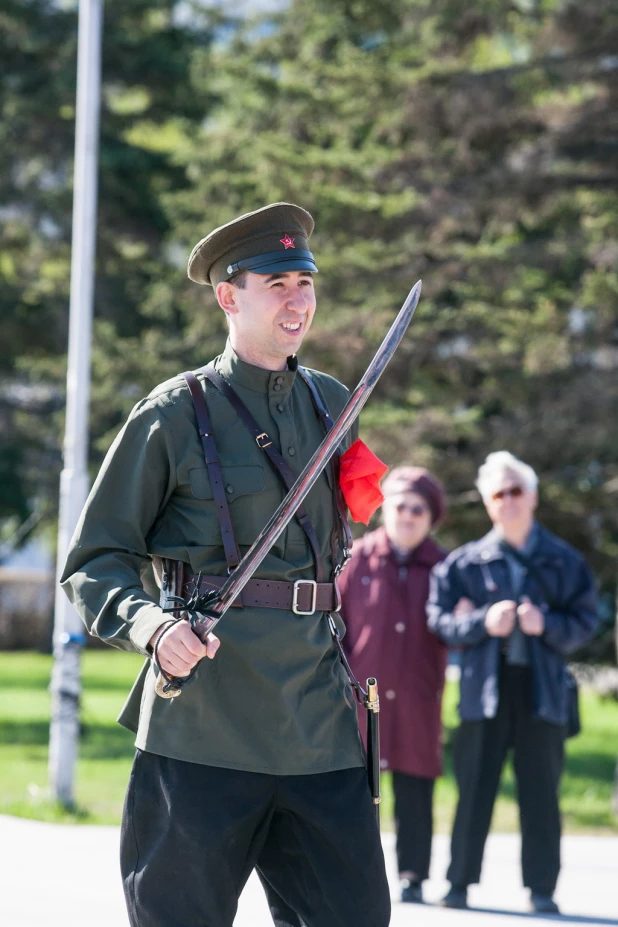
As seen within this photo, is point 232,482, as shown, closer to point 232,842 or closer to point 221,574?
point 221,574

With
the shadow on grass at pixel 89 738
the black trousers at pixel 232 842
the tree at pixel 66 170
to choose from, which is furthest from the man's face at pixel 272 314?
the tree at pixel 66 170

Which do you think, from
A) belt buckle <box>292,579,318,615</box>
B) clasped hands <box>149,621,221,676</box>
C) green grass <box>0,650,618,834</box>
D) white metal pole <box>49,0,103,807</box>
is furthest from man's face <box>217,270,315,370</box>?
white metal pole <box>49,0,103,807</box>

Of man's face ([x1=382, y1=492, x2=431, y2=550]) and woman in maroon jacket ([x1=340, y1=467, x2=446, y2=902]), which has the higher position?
man's face ([x1=382, y1=492, x2=431, y2=550])

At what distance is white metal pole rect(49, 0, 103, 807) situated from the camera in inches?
398

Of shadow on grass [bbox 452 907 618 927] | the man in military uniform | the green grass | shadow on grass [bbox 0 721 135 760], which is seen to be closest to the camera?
the man in military uniform

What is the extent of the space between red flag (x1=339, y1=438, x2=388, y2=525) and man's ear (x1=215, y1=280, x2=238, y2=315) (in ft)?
1.45

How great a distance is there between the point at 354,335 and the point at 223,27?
9.92 metres

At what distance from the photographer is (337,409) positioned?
3533 millimetres

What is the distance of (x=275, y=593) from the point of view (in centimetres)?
316

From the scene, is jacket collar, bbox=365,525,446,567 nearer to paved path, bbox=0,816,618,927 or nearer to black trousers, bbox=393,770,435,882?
black trousers, bbox=393,770,435,882

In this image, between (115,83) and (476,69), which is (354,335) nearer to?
(476,69)

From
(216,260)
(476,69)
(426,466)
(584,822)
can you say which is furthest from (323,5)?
(216,260)

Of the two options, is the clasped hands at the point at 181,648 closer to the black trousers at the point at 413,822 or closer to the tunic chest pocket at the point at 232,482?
the tunic chest pocket at the point at 232,482

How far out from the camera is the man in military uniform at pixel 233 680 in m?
3.09
